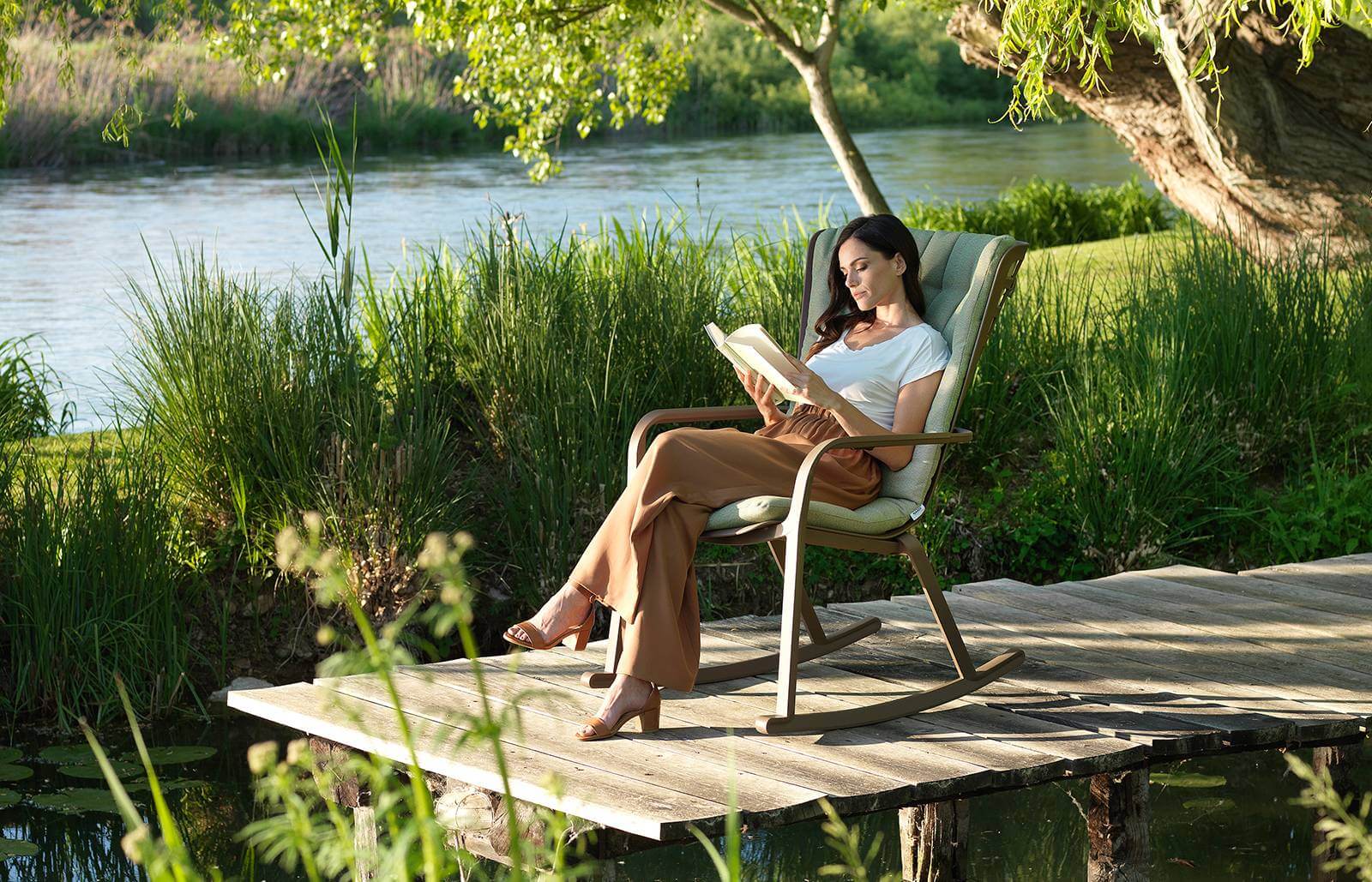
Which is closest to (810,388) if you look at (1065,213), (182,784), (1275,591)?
(1275,591)

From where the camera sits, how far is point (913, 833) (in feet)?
12.1

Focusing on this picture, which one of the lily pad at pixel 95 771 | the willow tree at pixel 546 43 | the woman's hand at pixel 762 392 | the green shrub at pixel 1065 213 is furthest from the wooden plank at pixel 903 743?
the green shrub at pixel 1065 213

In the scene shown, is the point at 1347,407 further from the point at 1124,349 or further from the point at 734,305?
the point at 734,305

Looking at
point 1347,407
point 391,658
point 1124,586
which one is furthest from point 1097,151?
point 391,658

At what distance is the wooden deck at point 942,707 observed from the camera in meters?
3.09

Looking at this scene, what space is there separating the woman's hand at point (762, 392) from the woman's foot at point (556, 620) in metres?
0.70

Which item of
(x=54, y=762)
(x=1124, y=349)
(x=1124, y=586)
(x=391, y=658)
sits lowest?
(x=54, y=762)

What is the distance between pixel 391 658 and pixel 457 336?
Result: 468cm

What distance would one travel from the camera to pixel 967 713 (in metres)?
3.64

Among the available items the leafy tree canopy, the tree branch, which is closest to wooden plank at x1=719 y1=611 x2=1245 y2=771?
the leafy tree canopy

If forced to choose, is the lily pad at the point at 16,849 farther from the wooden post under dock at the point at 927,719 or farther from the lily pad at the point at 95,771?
the wooden post under dock at the point at 927,719

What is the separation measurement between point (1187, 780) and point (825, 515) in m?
1.91

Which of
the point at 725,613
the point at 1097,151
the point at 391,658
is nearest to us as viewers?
the point at 391,658

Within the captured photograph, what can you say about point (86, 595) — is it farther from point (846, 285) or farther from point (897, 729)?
point (897, 729)
